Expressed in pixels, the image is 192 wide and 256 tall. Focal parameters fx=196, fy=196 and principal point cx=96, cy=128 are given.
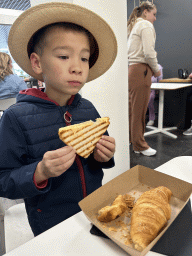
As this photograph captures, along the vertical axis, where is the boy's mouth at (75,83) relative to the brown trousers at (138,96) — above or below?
above

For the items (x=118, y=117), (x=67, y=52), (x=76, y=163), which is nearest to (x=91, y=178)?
(x=76, y=163)

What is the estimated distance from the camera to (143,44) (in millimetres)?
2408

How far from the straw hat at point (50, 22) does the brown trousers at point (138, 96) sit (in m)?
1.75

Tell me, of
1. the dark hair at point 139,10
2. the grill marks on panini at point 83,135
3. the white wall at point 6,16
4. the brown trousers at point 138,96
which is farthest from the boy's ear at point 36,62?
the dark hair at point 139,10

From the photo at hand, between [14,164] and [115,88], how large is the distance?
1131 millimetres

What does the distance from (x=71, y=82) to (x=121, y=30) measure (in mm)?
1121

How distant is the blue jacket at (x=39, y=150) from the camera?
2.33ft

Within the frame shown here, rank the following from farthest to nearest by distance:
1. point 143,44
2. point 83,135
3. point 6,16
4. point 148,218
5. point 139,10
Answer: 1. point 139,10
2. point 143,44
3. point 6,16
4. point 83,135
5. point 148,218

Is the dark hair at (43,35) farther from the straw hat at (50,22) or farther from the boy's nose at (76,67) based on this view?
the boy's nose at (76,67)

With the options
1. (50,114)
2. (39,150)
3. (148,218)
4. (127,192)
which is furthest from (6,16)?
(148,218)

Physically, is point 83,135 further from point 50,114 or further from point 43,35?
point 43,35

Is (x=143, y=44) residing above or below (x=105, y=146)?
above

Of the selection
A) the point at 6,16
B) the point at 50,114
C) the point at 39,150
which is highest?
the point at 6,16

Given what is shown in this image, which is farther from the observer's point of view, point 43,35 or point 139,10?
point 139,10
